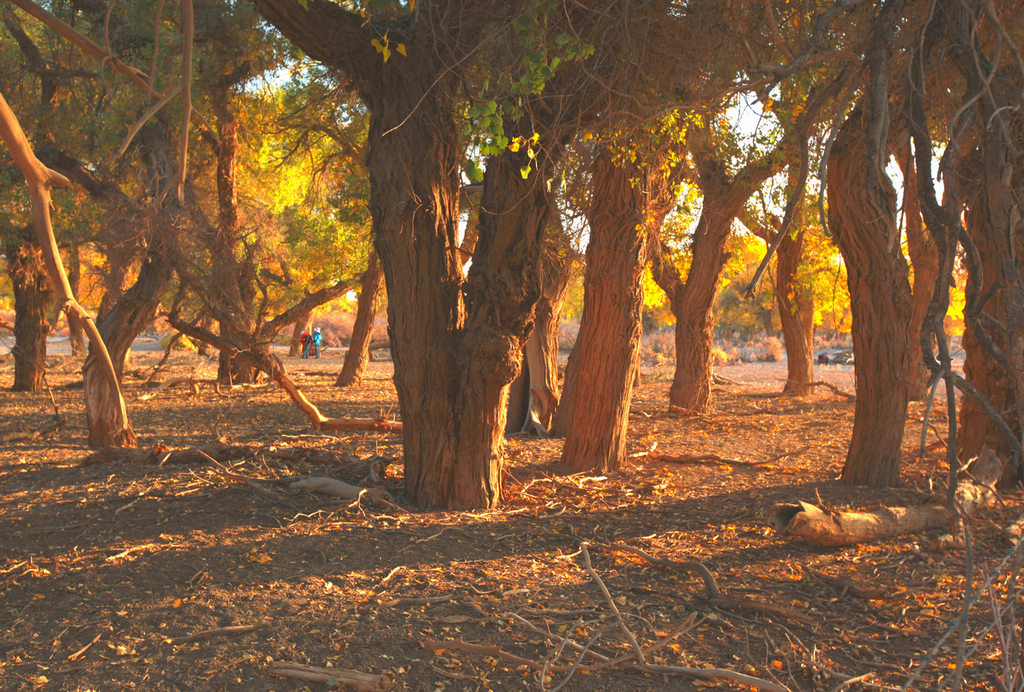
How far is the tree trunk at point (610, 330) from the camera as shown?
7.12 m

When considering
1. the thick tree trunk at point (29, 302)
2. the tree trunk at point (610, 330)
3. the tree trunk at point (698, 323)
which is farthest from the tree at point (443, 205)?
the thick tree trunk at point (29, 302)

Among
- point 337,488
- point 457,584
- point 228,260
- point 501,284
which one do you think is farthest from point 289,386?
point 457,584

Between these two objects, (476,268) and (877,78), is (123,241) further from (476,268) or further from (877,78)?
(877,78)

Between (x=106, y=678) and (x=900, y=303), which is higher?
(x=900, y=303)

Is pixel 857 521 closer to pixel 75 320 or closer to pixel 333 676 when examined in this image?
pixel 333 676

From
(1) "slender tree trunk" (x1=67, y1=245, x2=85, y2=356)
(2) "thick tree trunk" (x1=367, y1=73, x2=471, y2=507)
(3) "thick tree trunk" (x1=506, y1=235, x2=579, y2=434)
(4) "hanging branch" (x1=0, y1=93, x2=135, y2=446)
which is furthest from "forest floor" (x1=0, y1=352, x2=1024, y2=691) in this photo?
(3) "thick tree trunk" (x1=506, y1=235, x2=579, y2=434)

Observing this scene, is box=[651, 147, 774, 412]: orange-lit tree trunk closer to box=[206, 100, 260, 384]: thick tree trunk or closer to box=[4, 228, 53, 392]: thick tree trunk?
box=[206, 100, 260, 384]: thick tree trunk

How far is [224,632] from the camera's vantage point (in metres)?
3.51

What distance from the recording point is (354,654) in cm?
343

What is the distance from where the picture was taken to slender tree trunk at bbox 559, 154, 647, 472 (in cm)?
712

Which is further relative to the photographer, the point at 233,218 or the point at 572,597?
the point at 233,218

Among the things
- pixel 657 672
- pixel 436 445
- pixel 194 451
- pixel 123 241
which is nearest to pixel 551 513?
pixel 436 445

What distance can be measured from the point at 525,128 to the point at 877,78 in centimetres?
282

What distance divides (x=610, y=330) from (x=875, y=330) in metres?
2.28
